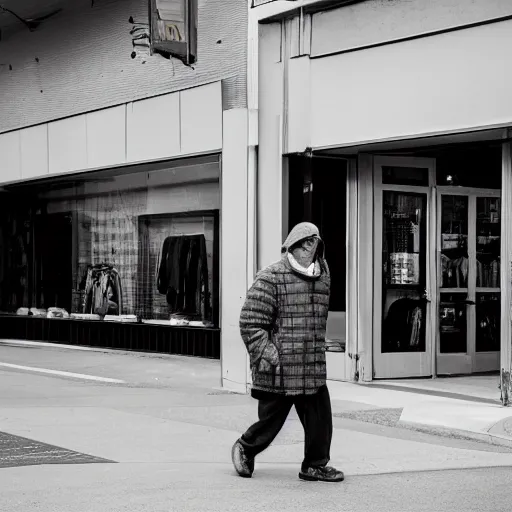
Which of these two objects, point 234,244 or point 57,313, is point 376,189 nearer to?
point 234,244

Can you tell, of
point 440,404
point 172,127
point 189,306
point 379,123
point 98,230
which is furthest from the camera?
point 98,230

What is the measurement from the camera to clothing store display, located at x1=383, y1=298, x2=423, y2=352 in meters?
14.6

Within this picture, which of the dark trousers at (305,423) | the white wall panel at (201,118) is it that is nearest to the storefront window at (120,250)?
the white wall panel at (201,118)

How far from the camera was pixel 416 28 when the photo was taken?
12.8 m

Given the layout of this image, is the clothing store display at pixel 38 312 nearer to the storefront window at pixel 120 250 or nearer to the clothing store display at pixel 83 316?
the storefront window at pixel 120 250

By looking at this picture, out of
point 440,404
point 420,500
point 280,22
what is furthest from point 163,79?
point 420,500

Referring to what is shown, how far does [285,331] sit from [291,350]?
0.14 meters

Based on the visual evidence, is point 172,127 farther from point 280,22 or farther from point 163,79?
point 280,22

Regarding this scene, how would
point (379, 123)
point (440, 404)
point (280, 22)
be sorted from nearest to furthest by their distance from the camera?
point (440, 404), point (379, 123), point (280, 22)

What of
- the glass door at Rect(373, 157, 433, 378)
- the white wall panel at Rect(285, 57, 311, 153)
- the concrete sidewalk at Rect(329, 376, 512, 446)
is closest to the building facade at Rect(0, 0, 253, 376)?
the white wall panel at Rect(285, 57, 311, 153)

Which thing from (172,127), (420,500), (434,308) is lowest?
(420,500)

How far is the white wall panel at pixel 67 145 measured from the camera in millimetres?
18234

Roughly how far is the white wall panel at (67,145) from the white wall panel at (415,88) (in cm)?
545

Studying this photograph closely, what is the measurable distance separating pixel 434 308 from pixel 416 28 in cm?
374
